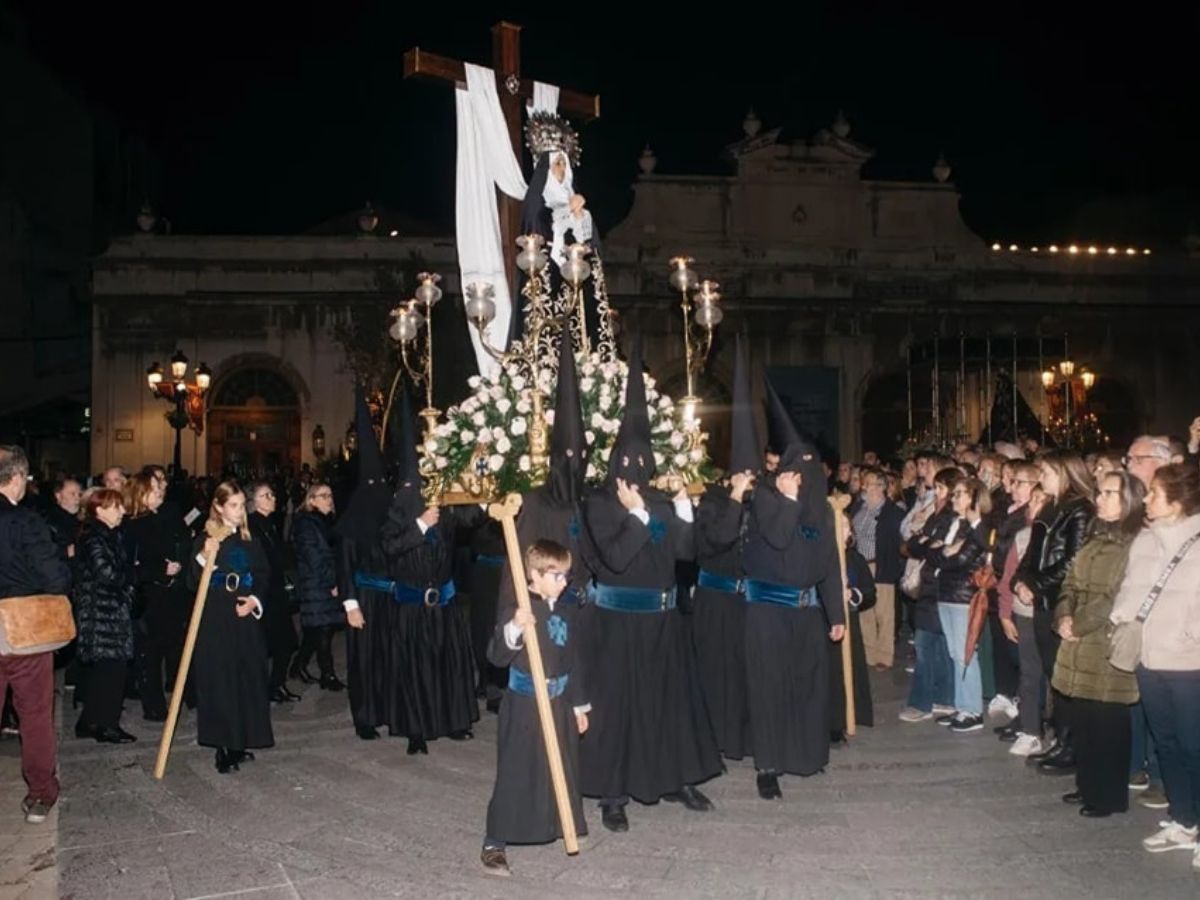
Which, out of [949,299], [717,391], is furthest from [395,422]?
[949,299]

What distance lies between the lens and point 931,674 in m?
9.48

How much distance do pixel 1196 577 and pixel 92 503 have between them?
7.92 meters

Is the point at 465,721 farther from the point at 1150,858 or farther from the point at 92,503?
the point at 1150,858

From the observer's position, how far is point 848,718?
8812 mm

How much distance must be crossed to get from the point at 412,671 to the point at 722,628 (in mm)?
2438

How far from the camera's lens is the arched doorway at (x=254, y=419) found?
30.5m

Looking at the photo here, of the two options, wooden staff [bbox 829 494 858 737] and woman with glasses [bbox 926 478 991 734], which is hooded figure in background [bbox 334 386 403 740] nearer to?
wooden staff [bbox 829 494 858 737]

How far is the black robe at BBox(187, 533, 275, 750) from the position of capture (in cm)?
794

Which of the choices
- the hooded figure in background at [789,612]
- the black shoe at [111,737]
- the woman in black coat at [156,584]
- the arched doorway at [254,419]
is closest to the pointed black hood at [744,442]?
the hooded figure in background at [789,612]

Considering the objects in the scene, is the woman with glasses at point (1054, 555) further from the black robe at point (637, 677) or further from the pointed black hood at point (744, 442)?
the black robe at point (637, 677)

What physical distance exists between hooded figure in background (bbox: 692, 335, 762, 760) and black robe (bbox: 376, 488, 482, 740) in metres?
1.93

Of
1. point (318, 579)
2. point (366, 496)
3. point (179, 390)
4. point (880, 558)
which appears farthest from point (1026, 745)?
point (179, 390)

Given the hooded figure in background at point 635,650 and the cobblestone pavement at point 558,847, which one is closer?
the cobblestone pavement at point 558,847

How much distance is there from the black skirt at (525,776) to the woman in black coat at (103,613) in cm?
439
